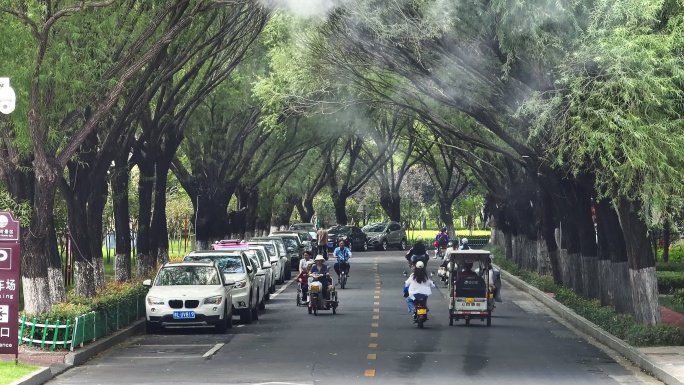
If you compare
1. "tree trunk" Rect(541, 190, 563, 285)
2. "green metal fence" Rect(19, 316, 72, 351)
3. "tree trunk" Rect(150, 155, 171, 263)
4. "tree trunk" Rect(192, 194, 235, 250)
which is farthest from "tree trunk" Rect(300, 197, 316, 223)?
"green metal fence" Rect(19, 316, 72, 351)

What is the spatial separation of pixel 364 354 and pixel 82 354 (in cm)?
474

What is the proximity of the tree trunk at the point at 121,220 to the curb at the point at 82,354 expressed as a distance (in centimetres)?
859

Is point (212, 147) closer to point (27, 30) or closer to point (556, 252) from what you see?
point (556, 252)

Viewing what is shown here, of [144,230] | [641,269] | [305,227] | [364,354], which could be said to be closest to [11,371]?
[364,354]

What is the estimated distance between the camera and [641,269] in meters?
24.8

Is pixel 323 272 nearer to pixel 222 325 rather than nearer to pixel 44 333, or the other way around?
pixel 222 325

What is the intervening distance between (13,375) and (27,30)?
25.9 feet

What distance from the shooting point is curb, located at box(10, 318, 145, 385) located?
18.1 metres

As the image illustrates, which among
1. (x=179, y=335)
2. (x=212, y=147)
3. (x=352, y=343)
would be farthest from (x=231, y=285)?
(x=212, y=147)

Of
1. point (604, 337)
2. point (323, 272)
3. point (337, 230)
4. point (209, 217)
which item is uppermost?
point (209, 217)

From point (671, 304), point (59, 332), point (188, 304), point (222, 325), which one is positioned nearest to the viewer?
point (59, 332)

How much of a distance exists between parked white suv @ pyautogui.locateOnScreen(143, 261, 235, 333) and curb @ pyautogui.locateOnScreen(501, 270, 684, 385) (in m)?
7.65

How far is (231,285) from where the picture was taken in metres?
29.2

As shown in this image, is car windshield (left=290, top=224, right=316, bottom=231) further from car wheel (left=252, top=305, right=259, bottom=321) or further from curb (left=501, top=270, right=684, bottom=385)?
car wheel (left=252, top=305, right=259, bottom=321)
